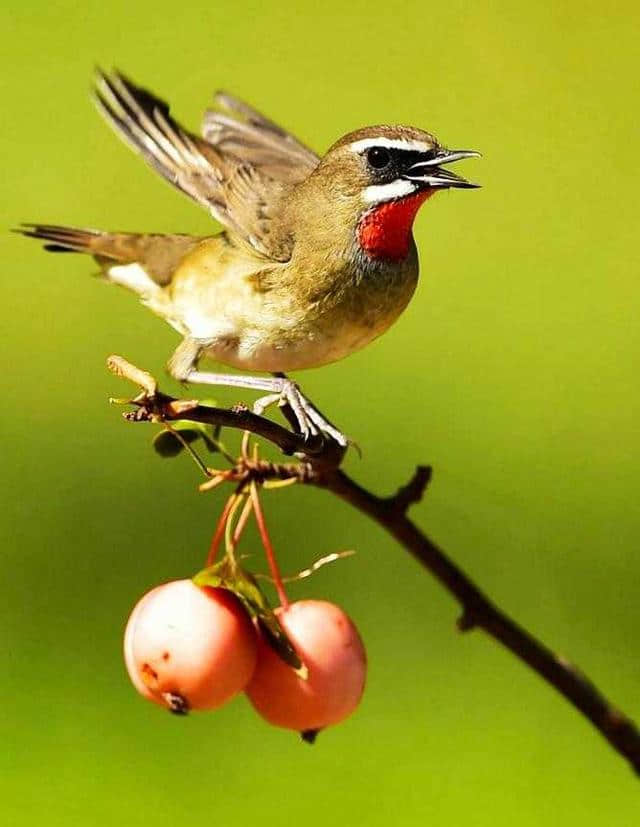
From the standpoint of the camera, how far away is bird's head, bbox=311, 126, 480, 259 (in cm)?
292

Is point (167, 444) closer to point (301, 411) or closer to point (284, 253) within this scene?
point (301, 411)

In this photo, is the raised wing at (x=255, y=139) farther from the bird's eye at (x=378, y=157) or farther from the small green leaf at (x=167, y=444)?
the small green leaf at (x=167, y=444)

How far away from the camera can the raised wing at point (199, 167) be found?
125 inches

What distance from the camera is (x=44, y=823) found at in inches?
203

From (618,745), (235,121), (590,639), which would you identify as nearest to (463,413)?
(590,639)

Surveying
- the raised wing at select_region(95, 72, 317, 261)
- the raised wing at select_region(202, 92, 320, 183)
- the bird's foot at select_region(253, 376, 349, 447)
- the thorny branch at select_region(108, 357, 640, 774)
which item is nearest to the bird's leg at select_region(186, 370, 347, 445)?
the bird's foot at select_region(253, 376, 349, 447)

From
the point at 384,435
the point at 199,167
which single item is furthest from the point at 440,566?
the point at 384,435

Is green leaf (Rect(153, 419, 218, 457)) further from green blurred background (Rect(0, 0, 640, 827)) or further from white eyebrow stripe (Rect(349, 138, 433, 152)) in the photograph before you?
green blurred background (Rect(0, 0, 640, 827))

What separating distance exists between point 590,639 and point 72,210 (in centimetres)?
335

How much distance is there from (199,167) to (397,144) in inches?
20.7

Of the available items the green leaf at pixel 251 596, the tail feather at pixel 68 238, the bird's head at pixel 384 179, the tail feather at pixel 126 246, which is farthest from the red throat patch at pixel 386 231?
the green leaf at pixel 251 596

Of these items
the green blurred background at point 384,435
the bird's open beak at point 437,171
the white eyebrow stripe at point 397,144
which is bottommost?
the green blurred background at point 384,435

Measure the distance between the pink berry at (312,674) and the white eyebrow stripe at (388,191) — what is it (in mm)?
741

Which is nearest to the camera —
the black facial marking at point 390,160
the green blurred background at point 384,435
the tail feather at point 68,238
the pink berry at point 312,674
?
the pink berry at point 312,674
